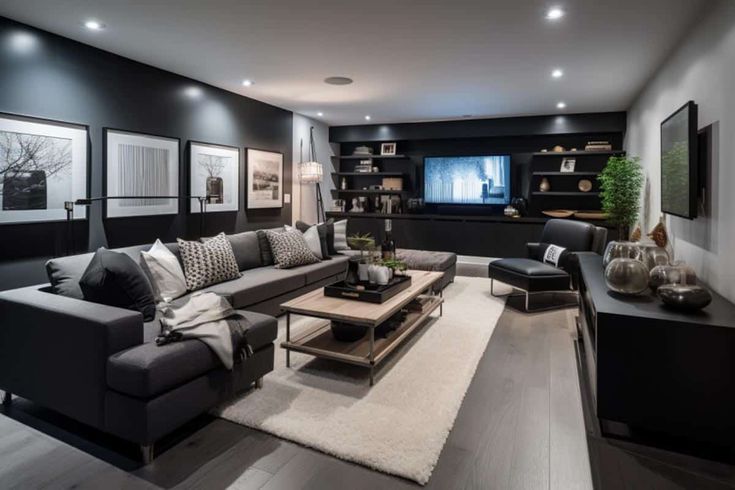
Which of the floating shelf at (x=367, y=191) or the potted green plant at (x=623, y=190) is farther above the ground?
the floating shelf at (x=367, y=191)

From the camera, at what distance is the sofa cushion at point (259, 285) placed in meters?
3.58

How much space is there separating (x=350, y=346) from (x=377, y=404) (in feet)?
1.89

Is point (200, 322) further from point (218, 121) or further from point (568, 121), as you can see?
point (568, 121)

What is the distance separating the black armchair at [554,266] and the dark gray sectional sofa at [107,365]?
10.0 feet

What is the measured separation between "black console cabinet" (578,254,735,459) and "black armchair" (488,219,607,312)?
233 centimetres

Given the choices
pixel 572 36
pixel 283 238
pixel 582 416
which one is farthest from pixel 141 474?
pixel 572 36

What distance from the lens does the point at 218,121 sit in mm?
5293

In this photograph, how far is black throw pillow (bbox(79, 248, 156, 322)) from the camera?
8.12ft

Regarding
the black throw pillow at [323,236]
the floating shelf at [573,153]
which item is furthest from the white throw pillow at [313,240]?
the floating shelf at [573,153]

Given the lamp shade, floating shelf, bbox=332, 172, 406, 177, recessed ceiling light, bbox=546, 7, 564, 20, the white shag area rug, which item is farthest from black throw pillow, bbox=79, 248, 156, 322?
floating shelf, bbox=332, 172, 406, 177

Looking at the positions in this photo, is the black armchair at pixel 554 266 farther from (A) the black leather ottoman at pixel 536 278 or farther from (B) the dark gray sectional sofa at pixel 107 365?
(B) the dark gray sectional sofa at pixel 107 365

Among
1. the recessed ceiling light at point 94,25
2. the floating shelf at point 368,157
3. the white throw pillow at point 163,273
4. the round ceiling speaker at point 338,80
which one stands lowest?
the white throw pillow at point 163,273

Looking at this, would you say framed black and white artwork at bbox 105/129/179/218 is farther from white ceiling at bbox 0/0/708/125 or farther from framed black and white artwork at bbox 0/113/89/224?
white ceiling at bbox 0/0/708/125

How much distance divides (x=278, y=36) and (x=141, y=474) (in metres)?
3.17
